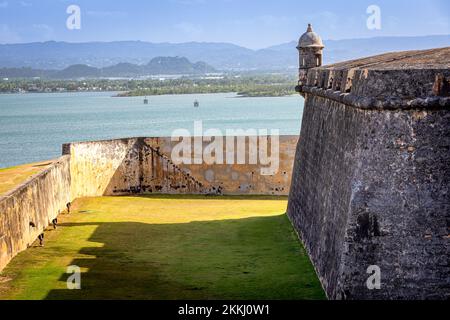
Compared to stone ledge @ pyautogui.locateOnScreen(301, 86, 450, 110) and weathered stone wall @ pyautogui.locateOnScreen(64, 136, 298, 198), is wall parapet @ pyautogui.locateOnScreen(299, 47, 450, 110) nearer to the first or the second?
stone ledge @ pyautogui.locateOnScreen(301, 86, 450, 110)

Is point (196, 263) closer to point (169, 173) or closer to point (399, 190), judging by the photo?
point (399, 190)

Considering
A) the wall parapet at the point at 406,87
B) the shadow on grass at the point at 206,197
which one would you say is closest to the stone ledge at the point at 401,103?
the wall parapet at the point at 406,87

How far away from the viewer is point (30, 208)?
606 inches

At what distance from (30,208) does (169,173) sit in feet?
26.9

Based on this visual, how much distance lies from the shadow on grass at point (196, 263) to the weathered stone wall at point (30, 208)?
92cm

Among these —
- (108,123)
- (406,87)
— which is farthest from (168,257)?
(108,123)

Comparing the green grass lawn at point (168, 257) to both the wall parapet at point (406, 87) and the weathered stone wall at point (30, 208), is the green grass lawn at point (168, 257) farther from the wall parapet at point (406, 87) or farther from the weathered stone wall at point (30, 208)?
the wall parapet at point (406, 87)

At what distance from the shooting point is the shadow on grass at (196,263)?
12102 mm

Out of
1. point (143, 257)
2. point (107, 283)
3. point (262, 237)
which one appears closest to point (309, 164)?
point (262, 237)

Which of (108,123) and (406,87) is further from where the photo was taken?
(108,123)

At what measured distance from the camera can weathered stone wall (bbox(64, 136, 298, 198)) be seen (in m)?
22.9

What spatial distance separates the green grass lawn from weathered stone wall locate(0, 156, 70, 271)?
0.26 meters

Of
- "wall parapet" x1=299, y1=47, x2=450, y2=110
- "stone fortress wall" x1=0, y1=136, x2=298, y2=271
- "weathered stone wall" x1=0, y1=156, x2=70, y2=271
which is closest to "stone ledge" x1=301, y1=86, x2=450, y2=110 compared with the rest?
"wall parapet" x1=299, y1=47, x2=450, y2=110
